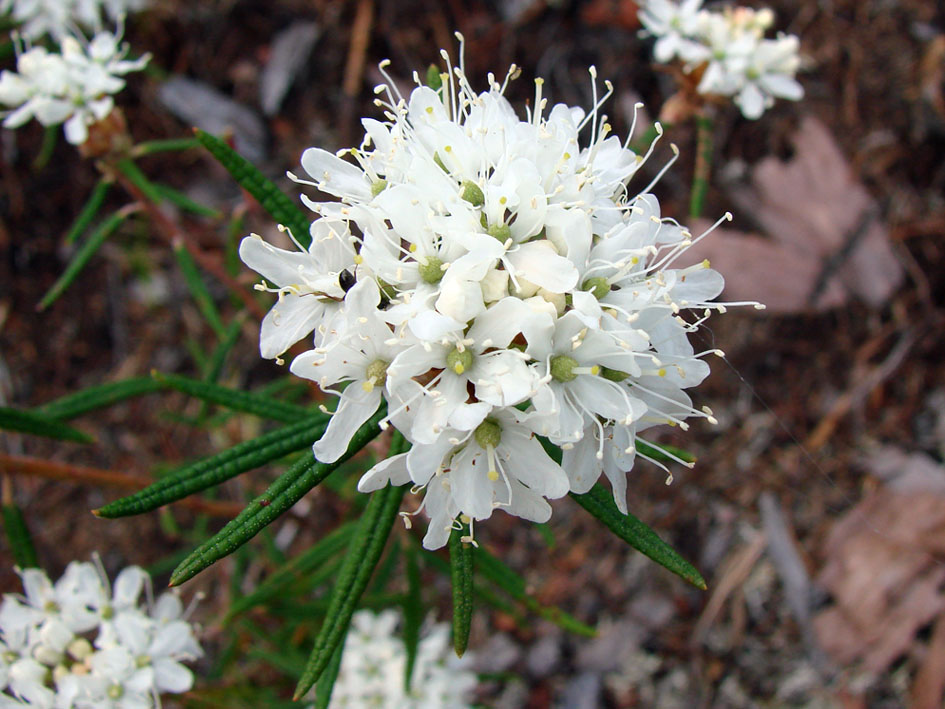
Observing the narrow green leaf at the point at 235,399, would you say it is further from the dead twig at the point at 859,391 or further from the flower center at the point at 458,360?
the dead twig at the point at 859,391

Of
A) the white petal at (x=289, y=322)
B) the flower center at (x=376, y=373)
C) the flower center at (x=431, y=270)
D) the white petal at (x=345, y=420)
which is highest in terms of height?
the flower center at (x=431, y=270)

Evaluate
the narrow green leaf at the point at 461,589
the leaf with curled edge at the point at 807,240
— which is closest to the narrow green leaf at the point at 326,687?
the narrow green leaf at the point at 461,589

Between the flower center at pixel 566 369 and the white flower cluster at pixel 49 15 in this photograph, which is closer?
the flower center at pixel 566 369

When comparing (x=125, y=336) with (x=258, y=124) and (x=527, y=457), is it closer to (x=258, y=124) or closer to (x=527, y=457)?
(x=258, y=124)

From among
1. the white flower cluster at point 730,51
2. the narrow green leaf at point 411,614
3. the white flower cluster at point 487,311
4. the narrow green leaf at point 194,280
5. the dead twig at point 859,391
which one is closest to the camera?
the white flower cluster at point 487,311

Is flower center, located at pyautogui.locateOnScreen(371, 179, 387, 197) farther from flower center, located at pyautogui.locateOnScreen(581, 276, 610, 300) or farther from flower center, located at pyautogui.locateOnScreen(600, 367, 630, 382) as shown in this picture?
flower center, located at pyautogui.locateOnScreen(600, 367, 630, 382)

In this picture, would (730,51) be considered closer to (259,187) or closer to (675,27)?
(675,27)
